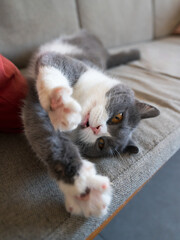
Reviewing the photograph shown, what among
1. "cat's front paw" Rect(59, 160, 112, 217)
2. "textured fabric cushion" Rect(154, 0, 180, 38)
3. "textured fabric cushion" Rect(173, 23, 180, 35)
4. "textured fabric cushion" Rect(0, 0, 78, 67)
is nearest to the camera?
Answer: "cat's front paw" Rect(59, 160, 112, 217)

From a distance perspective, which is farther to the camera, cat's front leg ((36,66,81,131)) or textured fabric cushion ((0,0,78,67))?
textured fabric cushion ((0,0,78,67))

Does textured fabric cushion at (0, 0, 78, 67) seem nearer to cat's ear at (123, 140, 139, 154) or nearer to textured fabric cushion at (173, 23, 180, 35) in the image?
cat's ear at (123, 140, 139, 154)

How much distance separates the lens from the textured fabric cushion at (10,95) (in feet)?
2.79

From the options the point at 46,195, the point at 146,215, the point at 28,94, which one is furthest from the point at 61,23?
the point at 146,215

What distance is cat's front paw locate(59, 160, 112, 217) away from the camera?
0.59 meters

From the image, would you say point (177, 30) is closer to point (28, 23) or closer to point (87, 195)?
point (28, 23)

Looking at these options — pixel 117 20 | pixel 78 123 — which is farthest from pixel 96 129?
pixel 117 20

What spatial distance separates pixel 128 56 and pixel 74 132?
1.27 metres

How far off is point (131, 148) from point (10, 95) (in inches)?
25.6

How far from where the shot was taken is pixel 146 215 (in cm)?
136

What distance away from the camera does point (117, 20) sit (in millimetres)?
2133

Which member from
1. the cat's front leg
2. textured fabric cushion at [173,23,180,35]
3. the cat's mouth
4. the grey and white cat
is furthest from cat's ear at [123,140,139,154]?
textured fabric cushion at [173,23,180,35]

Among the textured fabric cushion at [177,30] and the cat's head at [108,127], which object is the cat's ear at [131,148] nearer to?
the cat's head at [108,127]

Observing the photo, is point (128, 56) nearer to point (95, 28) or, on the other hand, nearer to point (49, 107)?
point (95, 28)
